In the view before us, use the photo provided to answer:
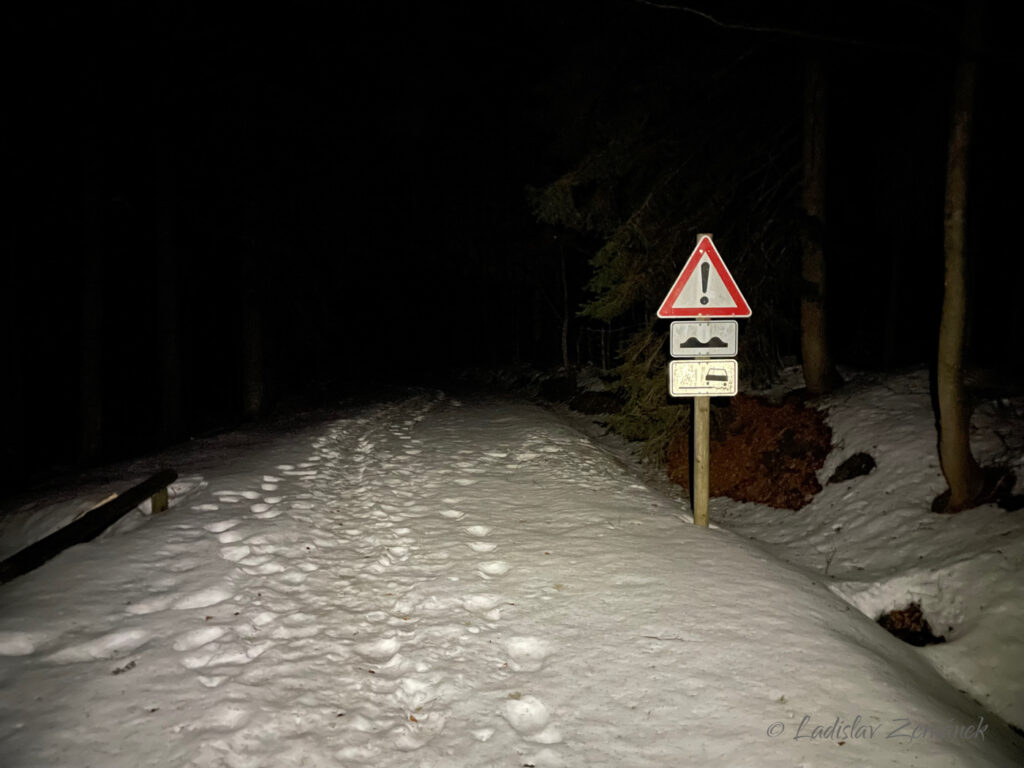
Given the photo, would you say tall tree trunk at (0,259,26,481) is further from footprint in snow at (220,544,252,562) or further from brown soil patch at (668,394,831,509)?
brown soil patch at (668,394,831,509)

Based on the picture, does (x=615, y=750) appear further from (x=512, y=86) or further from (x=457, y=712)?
(x=512, y=86)

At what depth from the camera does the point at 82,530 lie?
452 centimetres

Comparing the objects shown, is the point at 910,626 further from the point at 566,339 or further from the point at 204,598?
the point at 566,339

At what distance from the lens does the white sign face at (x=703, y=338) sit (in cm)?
560

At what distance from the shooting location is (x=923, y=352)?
1039 inches

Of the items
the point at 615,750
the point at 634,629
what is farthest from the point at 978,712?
the point at 615,750

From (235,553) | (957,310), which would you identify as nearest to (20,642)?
(235,553)

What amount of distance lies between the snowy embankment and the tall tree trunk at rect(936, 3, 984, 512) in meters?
2.47

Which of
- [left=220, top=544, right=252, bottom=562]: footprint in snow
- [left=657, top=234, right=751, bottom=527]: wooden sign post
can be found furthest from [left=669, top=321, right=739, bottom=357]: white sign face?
[left=220, top=544, right=252, bottom=562]: footprint in snow

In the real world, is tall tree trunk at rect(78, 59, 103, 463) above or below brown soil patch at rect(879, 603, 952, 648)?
above

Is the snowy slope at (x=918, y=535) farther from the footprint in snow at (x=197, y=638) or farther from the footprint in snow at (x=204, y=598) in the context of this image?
the footprint in snow at (x=204, y=598)

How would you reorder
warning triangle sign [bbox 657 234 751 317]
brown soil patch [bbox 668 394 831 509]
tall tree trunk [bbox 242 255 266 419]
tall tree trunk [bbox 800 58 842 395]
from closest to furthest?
warning triangle sign [bbox 657 234 751 317] < brown soil patch [bbox 668 394 831 509] < tall tree trunk [bbox 800 58 842 395] < tall tree trunk [bbox 242 255 266 419]

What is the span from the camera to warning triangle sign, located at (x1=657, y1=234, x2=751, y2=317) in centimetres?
552

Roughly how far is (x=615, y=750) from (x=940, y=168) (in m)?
10.8
